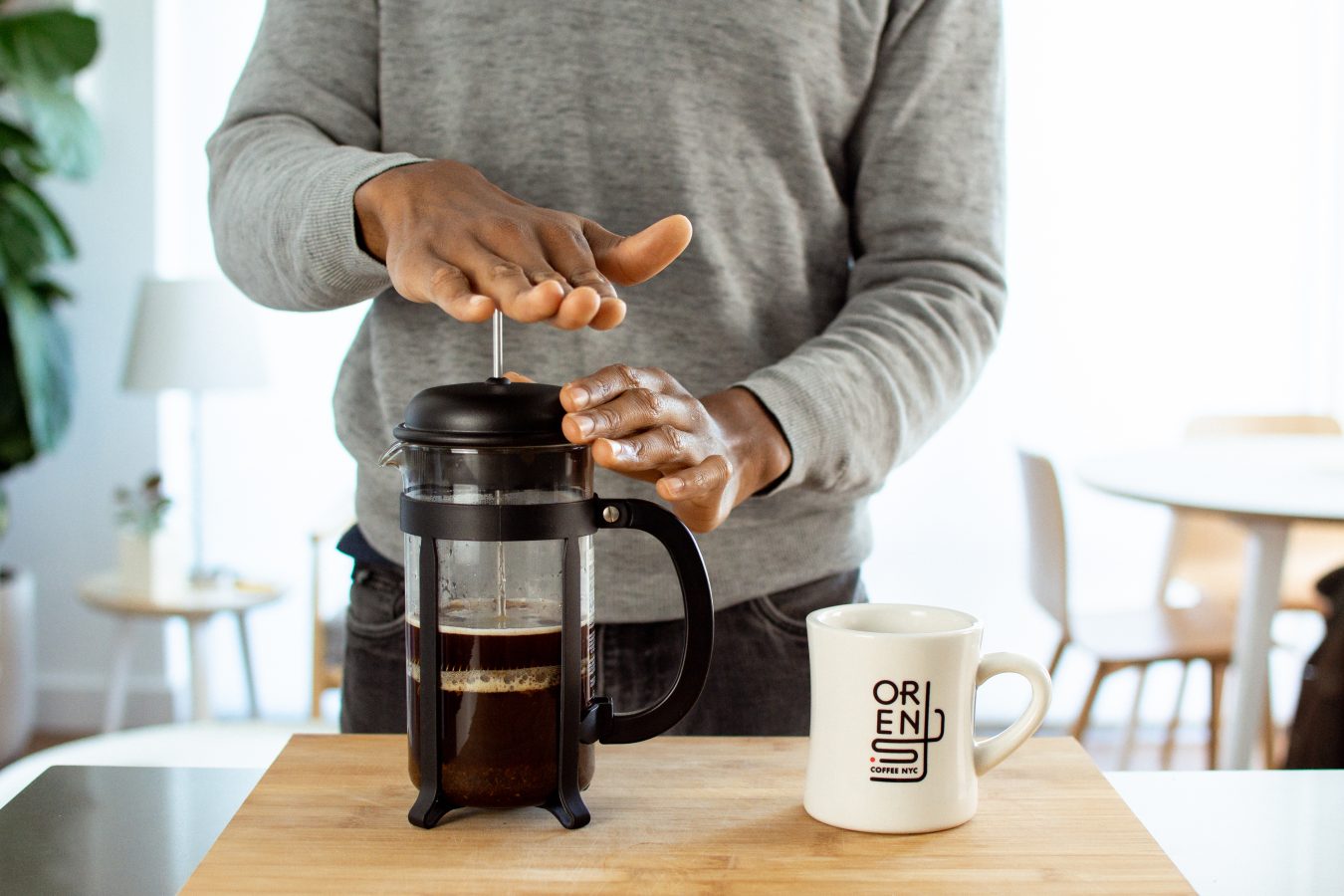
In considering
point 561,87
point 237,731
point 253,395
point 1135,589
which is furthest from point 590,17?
point 1135,589

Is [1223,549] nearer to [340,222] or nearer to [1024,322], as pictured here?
[1024,322]

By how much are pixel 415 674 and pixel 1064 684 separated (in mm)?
3251

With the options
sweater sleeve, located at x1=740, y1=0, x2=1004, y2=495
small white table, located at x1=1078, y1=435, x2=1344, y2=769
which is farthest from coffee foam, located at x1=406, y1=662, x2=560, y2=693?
small white table, located at x1=1078, y1=435, x2=1344, y2=769

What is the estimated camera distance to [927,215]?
1033mm

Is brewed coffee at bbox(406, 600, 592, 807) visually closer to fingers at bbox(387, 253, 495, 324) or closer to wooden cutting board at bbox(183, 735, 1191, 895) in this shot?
wooden cutting board at bbox(183, 735, 1191, 895)

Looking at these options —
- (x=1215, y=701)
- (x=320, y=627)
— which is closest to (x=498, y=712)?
(x=320, y=627)

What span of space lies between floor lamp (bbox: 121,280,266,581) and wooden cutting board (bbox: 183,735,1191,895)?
2388 mm

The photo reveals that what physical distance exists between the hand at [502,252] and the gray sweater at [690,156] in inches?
11.3

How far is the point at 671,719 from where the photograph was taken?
70cm

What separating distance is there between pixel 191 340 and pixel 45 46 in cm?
71

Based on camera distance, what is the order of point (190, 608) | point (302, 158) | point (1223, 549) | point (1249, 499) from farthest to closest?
point (1223, 549) < point (190, 608) < point (1249, 499) < point (302, 158)

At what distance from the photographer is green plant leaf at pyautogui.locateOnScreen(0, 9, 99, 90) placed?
283 cm

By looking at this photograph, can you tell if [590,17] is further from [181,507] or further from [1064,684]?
[1064,684]

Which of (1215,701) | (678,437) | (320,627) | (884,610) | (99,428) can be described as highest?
(678,437)
